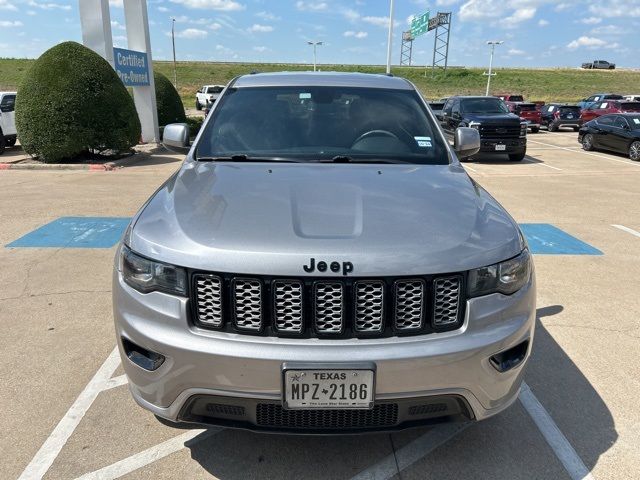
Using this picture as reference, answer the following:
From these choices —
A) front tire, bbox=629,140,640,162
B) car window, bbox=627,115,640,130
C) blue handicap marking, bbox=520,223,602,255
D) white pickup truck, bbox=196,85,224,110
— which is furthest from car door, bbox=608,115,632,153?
white pickup truck, bbox=196,85,224,110

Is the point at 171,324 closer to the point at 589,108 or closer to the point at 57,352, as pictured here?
the point at 57,352

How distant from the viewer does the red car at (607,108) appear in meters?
24.4

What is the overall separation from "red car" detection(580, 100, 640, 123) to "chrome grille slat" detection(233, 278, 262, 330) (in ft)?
89.1

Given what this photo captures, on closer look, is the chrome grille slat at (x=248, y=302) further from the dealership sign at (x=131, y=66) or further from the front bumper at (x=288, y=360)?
the dealership sign at (x=131, y=66)

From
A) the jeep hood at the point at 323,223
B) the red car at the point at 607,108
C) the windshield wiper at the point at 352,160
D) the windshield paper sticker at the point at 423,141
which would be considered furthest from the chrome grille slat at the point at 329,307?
the red car at the point at 607,108

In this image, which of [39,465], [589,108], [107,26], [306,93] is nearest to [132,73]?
[107,26]

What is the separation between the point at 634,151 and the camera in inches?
622

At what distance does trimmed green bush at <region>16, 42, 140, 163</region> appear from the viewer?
12.3 meters

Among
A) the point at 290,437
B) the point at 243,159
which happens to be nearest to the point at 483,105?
the point at 243,159

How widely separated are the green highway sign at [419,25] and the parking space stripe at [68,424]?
54.3 meters

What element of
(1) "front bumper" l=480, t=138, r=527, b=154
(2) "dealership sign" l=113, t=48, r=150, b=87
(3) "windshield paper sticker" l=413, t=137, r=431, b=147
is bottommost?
(1) "front bumper" l=480, t=138, r=527, b=154

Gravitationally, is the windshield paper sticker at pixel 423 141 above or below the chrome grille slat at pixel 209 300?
above

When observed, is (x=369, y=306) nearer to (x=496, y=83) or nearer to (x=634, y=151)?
(x=634, y=151)

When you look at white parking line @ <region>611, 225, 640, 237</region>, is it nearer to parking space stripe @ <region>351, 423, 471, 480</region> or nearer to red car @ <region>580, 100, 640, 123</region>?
parking space stripe @ <region>351, 423, 471, 480</region>
